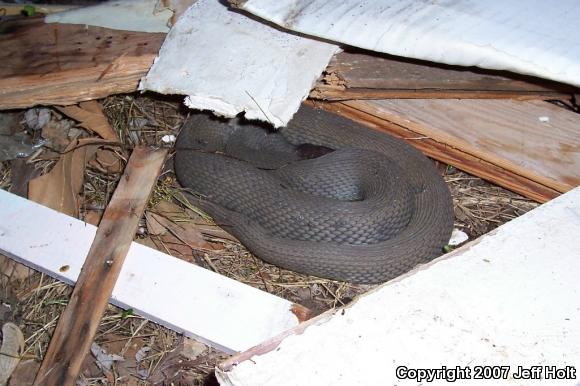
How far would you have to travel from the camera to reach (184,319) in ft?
6.69

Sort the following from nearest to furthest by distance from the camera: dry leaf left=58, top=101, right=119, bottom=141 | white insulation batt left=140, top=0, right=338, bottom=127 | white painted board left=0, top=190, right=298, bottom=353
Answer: white painted board left=0, top=190, right=298, bottom=353 → white insulation batt left=140, top=0, right=338, bottom=127 → dry leaf left=58, top=101, right=119, bottom=141

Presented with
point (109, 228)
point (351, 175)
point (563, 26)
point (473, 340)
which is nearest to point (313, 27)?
point (351, 175)

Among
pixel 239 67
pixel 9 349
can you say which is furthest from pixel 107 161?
pixel 9 349

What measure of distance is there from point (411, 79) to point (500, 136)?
0.47 meters

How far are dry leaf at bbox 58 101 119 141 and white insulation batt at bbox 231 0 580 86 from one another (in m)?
0.90

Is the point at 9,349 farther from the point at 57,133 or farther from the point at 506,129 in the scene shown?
the point at 506,129

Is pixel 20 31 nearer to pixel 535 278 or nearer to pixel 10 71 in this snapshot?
pixel 10 71

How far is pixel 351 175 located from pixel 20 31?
167 centimetres

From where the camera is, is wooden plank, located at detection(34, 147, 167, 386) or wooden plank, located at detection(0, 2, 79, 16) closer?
wooden plank, located at detection(34, 147, 167, 386)

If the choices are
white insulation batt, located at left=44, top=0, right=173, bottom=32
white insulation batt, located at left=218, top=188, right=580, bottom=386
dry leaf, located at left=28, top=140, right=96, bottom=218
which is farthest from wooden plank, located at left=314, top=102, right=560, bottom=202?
dry leaf, located at left=28, top=140, right=96, bottom=218

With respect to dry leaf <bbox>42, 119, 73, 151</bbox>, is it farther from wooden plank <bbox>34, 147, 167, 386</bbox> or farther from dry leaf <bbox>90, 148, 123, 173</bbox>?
wooden plank <bbox>34, 147, 167, 386</bbox>

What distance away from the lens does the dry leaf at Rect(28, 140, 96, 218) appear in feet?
8.34

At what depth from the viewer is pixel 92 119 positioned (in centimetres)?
276

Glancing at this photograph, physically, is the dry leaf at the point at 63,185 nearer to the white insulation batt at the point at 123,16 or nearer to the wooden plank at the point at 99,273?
the wooden plank at the point at 99,273
